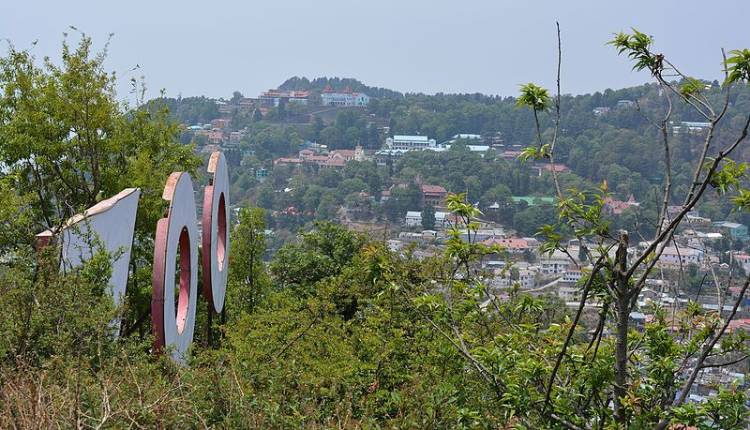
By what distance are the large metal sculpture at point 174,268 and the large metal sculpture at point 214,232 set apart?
0.45 meters

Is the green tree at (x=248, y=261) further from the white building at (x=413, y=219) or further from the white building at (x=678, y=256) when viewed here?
the white building at (x=413, y=219)

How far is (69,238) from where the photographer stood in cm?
804

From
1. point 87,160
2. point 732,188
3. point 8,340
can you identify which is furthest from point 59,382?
point 87,160

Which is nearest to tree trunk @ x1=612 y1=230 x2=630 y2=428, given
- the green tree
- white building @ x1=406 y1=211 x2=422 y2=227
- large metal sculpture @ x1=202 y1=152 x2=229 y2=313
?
large metal sculpture @ x1=202 y1=152 x2=229 y2=313

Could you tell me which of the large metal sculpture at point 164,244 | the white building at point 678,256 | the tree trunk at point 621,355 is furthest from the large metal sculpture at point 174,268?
the tree trunk at point 621,355

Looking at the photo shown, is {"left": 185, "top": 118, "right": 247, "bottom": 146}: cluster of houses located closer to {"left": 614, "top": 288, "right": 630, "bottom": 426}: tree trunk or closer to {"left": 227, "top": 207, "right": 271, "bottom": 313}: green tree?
{"left": 227, "top": 207, "right": 271, "bottom": 313}: green tree

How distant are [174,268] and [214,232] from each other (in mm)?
3132

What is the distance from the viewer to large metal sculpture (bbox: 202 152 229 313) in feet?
39.5

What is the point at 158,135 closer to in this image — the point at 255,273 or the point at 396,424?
the point at 255,273

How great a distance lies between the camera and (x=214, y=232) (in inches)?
497

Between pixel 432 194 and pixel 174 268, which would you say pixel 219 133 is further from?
pixel 174 268

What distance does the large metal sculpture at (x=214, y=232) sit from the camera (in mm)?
12031

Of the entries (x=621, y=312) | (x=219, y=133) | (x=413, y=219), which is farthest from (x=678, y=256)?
(x=219, y=133)

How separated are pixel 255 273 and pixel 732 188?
13685 millimetres
